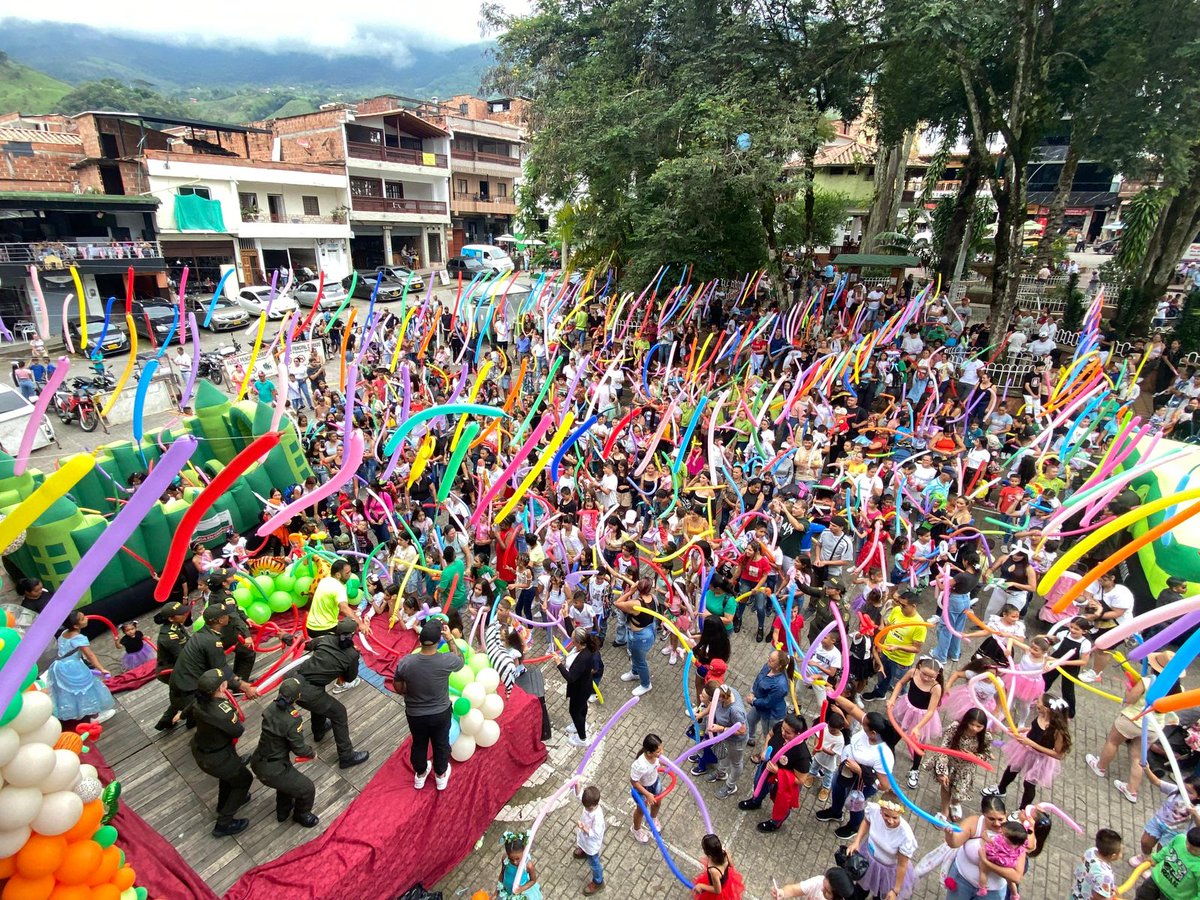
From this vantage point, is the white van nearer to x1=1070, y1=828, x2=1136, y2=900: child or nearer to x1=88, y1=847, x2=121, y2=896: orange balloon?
x1=88, y1=847, x2=121, y2=896: orange balloon

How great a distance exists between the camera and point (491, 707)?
209 inches

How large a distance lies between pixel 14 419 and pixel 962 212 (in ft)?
79.0

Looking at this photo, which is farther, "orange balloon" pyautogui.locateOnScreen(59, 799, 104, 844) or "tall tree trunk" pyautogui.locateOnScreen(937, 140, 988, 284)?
"tall tree trunk" pyautogui.locateOnScreen(937, 140, 988, 284)

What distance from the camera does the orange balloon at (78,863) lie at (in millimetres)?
3723

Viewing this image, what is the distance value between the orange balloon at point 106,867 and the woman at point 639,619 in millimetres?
4142

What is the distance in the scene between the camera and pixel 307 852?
4.43 meters

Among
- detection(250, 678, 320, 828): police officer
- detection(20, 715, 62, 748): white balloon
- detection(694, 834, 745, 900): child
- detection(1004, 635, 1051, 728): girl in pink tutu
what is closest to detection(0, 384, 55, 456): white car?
detection(250, 678, 320, 828): police officer

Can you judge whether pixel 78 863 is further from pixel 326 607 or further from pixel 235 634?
pixel 326 607

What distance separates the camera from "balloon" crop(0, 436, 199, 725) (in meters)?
3.09

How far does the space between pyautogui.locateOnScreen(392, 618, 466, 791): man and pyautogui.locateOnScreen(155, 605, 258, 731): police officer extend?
4.90 feet

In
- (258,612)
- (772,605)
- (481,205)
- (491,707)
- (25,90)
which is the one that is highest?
(25,90)

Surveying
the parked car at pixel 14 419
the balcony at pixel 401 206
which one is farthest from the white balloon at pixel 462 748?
the balcony at pixel 401 206

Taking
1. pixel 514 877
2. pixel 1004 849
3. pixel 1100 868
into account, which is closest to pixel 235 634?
pixel 514 877

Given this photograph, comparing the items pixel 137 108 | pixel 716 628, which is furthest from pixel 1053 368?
pixel 137 108
